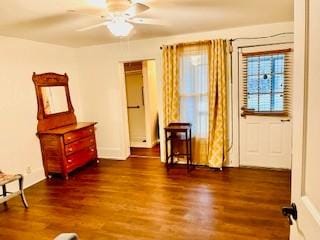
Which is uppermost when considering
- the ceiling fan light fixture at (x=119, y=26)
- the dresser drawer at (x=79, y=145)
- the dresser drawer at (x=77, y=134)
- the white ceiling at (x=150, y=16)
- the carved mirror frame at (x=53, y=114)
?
the white ceiling at (x=150, y=16)

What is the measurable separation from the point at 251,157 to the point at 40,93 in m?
3.65

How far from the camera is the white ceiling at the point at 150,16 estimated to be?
2594 mm

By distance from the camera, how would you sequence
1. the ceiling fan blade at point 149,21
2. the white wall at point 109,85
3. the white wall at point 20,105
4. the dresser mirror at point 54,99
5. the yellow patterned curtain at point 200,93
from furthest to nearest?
the white wall at point 109,85 < the dresser mirror at point 54,99 < the yellow patterned curtain at point 200,93 < the white wall at point 20,105 < the ceiling fan blade at point 149,21

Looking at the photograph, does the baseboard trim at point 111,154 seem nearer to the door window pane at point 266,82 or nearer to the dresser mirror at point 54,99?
the dresser mirror at point 54,99

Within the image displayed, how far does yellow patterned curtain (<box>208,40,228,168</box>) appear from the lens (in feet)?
13.9

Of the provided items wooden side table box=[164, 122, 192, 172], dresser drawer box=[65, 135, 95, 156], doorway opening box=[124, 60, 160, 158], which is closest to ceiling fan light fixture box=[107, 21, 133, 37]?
wooden side table box=[164, 122, 192, 172]

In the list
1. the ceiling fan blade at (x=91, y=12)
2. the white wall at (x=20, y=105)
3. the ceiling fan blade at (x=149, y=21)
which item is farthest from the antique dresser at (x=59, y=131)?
the ceiling fan blade at (x=149, y=21)

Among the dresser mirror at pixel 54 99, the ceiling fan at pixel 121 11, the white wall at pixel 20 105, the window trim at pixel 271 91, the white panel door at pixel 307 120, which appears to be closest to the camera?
the white panel door at pixel 307 120

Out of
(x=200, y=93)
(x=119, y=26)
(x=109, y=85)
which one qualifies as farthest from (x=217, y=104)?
(x=119, y=26)

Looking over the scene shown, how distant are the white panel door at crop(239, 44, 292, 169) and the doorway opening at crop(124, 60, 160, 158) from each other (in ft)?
7.16

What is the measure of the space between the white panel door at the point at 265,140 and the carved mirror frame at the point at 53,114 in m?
3.12

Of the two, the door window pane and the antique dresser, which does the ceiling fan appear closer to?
the antique dresser

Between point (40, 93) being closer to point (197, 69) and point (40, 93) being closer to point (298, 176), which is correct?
Result: point (197, 69)

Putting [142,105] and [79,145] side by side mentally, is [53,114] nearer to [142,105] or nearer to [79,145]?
[79,145]
